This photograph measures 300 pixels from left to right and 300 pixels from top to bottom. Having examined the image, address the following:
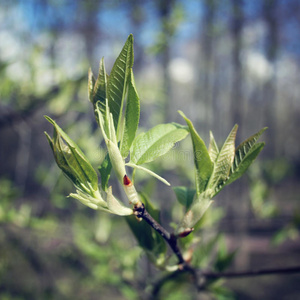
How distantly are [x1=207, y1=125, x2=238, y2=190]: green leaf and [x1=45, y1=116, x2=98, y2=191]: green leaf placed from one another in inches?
8.6

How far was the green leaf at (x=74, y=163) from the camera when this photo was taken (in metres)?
0.50

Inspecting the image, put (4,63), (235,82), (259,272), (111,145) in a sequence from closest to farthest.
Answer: (111,145) → (259,272) → (4,63) → (235,82)

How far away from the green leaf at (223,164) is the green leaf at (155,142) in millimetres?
77

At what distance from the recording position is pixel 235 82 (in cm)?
333

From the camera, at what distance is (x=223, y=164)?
21.5 inches

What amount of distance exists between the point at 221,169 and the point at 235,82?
3015 mm

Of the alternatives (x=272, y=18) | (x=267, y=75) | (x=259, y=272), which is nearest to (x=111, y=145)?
(x=259, y=272)

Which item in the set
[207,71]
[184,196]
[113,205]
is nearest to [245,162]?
[184,196]

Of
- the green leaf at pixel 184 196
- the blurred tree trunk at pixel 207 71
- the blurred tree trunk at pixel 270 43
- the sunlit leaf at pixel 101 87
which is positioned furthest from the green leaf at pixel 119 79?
the blurred tree trunk at pixel 270 43

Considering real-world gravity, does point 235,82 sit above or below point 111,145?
below

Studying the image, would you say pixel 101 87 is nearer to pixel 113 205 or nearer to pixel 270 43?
pixel 113 205

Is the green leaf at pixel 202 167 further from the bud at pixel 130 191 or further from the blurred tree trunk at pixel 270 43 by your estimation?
the blurred tree trunk at pixel 270 43

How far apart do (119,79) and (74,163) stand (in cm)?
16

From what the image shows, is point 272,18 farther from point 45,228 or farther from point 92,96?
point 92,96
